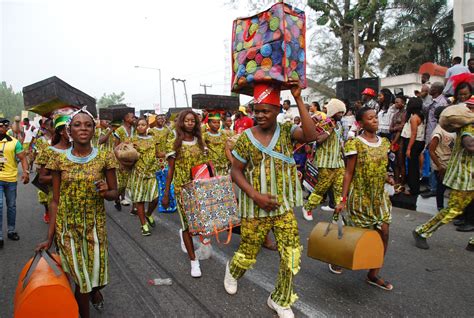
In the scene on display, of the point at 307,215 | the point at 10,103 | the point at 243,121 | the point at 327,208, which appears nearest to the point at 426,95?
the point at 327,208

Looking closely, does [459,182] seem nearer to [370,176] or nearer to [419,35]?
[370,176]

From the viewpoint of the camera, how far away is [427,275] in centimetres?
435

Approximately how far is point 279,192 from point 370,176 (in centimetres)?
126

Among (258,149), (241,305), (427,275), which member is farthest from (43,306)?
(427,275)

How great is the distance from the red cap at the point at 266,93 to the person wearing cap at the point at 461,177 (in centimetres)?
305

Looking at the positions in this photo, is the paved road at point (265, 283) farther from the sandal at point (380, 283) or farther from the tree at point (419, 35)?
the tree at point (419, 35)

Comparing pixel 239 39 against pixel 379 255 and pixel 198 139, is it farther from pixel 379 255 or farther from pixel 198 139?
pixel 379 255

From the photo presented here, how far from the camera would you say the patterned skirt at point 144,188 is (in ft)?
21.6

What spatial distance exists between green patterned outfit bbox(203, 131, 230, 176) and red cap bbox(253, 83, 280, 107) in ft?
9.53

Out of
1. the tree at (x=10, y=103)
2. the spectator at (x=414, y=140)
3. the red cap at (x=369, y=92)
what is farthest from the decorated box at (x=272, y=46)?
the tree at (x=10, y=103)

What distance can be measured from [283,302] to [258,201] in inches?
36.6

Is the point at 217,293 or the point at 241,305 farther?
the point at 217,293

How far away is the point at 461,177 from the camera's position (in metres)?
4.90

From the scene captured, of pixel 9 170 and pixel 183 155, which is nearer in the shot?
pixel 183 155
